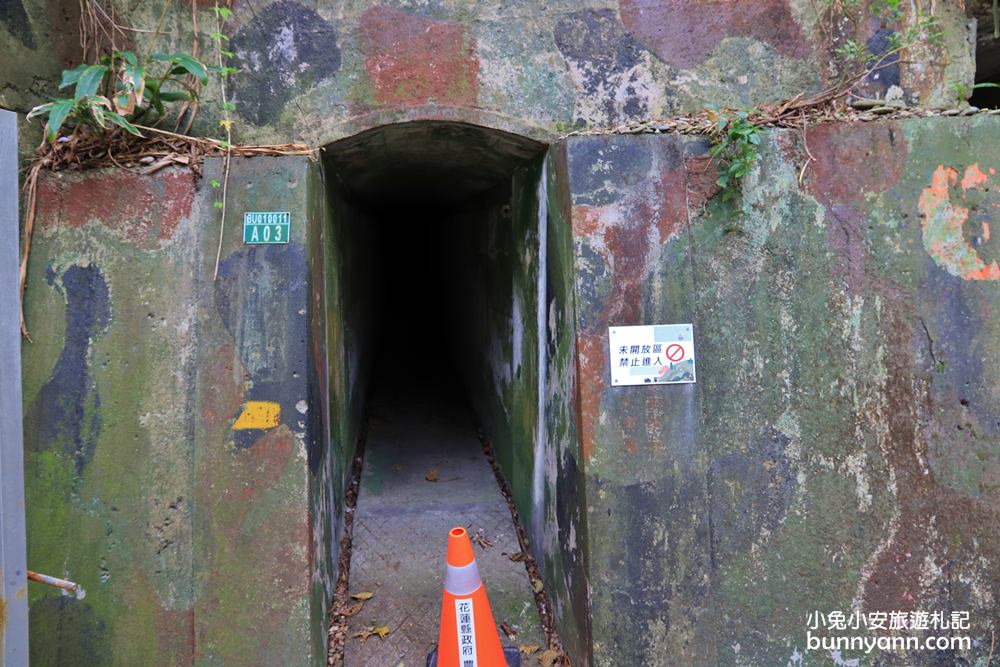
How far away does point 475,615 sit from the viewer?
7.75ft

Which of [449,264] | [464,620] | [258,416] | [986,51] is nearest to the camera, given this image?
[464,620]

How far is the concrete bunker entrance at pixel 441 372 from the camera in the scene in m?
2.96

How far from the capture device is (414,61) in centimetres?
276

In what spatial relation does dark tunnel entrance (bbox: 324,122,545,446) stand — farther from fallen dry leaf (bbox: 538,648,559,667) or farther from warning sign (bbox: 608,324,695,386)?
fallen dry leaf (bbox: 538,648,559,667)

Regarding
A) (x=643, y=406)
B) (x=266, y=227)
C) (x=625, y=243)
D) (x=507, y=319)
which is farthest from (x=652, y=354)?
(x=266, y=227)

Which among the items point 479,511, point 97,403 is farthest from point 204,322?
point 479,511

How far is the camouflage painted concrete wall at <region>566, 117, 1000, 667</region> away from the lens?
245 cm

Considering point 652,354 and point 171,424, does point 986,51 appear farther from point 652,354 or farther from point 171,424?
point 171,424

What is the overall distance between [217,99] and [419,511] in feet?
8.42

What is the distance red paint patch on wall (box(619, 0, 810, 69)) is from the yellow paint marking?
8.27ft

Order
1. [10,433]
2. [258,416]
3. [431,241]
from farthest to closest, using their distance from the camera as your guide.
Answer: [431,241]
[258,416]
[10,433]

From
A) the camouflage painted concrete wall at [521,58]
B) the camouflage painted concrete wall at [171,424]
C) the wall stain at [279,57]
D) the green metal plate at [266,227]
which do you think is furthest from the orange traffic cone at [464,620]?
the wall stain at [279,57]

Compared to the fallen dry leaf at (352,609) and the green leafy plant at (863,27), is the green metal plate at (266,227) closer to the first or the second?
the fallen dry leaf at (352,609)

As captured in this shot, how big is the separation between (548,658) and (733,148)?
2569mm
